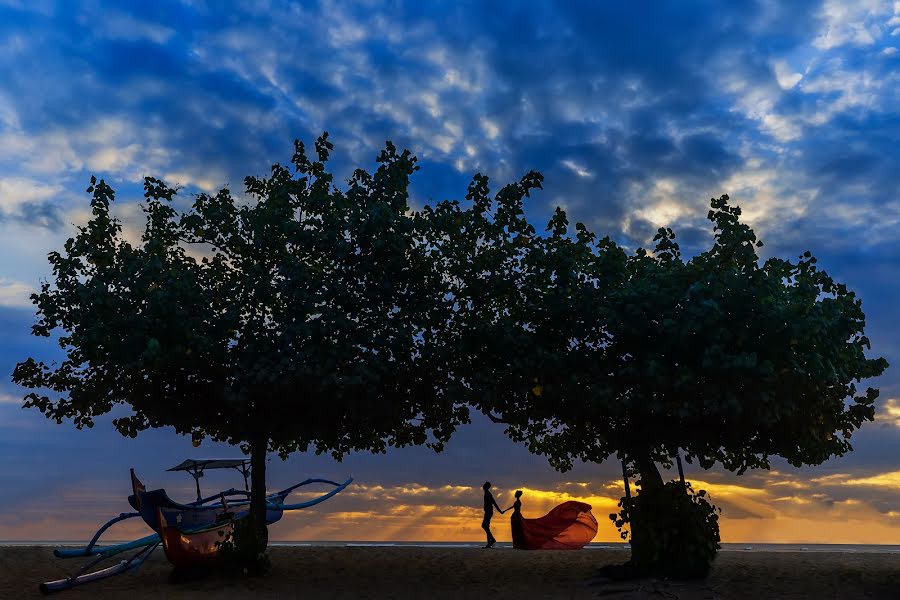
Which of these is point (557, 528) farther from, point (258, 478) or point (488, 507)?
point (258, 478)

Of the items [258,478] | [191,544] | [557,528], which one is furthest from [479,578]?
[191,544]

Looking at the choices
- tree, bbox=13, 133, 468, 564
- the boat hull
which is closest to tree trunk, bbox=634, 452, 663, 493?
tree, bbox=13, 133, 468, 564

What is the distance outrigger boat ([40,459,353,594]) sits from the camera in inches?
986

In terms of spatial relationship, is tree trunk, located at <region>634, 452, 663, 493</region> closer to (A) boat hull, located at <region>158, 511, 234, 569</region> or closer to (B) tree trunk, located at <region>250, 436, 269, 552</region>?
(B) tree trunk, located at <region>250, 436, 269, 552</region>

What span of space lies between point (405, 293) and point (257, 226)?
589 cm

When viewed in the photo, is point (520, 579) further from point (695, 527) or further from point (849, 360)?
point (849, 360)

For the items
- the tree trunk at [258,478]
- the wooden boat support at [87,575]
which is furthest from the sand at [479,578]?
the tree trunk at [258,478]

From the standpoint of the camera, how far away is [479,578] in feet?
82.9

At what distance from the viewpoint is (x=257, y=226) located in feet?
89.6

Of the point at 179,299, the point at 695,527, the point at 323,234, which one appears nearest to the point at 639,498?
the point at 695,527

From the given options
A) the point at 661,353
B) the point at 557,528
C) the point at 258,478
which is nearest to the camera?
the point at 661,353

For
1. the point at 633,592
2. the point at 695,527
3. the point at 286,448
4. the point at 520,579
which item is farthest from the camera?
the point at 286,448

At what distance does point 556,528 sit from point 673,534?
8.99 m

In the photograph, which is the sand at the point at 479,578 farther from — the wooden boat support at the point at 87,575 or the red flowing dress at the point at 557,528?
the red flowing dress at the point at 557,528
